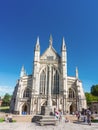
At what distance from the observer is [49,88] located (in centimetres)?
4331

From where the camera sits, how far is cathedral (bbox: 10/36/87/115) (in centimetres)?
4247

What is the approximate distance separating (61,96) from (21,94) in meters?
12.5

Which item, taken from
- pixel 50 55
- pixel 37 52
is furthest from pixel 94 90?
pixel 37 52

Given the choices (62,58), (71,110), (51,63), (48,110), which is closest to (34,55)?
(51,63)

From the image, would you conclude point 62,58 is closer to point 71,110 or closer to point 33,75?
point 33,75

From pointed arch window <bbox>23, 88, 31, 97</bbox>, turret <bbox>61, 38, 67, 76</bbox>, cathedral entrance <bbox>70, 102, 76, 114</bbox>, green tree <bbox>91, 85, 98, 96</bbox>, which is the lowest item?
cathedral entrance <bbox>70, 102, 76, 114</bbox>

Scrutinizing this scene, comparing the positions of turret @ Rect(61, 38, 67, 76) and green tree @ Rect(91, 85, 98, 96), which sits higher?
turret @ Rect(61, 38, 67, 76)

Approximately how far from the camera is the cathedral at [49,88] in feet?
139

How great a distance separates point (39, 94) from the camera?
4391 centimetres

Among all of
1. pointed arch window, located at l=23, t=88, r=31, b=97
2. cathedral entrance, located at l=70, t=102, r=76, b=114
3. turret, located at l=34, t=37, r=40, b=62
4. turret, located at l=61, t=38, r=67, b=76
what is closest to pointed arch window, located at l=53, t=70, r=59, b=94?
turret, located at l=61, t=38, r=67, b=76

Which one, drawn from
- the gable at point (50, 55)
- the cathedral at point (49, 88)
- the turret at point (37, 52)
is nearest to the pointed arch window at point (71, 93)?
the cathedral at point (49, 88)

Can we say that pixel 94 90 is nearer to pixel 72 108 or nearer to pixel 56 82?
pixel 72 108

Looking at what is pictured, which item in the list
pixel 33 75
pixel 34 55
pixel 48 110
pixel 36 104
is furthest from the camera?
pixel 34 55

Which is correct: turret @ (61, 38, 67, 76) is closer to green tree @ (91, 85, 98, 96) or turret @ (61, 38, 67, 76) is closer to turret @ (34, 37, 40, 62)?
turret @ (34, 37, 40, 62)
